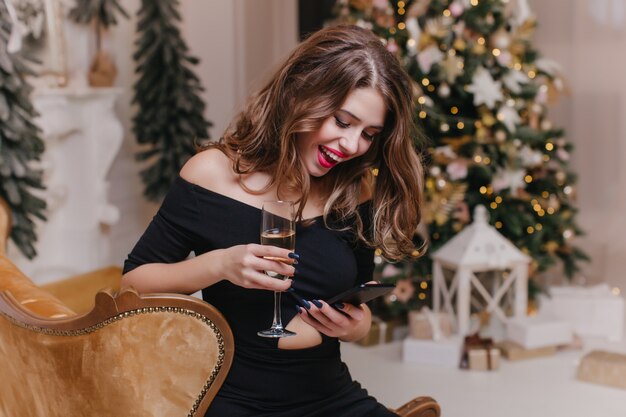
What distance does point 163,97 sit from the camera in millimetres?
4848

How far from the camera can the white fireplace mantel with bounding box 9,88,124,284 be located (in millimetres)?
4418

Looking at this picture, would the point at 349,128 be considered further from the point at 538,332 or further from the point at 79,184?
the point at 79,184

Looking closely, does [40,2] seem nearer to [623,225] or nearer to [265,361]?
[265,361]

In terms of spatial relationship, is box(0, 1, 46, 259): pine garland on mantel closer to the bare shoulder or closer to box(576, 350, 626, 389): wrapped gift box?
the bare shoulder

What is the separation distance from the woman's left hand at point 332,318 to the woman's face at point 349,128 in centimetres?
33

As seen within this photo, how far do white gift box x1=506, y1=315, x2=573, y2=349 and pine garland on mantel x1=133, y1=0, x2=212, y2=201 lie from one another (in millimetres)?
1968

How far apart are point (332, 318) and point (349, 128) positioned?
1.38 ft

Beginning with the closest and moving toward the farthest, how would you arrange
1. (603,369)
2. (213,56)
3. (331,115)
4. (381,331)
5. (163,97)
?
(331,115) → (603,369) → (381,331) → (163,97) → (213,56)

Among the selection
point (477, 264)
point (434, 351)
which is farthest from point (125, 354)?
point (477, 264)

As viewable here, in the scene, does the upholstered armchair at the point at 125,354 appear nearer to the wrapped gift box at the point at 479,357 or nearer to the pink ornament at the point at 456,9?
the wrapped gift box at the point at 479,357

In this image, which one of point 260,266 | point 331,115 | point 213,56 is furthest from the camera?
point 213,56

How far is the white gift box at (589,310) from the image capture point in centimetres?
442

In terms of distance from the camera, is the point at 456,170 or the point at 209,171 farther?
the point at 456,170

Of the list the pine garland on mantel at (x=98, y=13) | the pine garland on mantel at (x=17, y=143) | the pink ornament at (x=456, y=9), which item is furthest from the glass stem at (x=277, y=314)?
the pine garland on mantel at (x=98, y=13)
